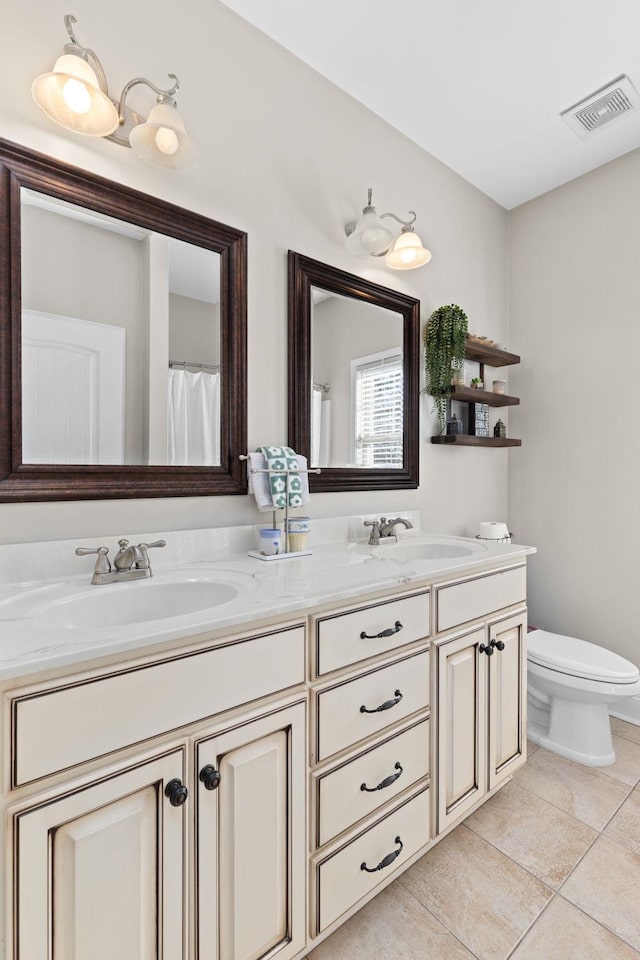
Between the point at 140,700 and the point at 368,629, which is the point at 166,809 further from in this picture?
the point at 368,629

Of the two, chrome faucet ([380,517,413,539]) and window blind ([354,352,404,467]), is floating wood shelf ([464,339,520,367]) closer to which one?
window blind ([354,352,404,467])

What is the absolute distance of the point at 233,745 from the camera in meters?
0.91

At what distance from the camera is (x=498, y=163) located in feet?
7.47

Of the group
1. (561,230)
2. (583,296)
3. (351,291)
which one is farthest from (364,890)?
(561,230)

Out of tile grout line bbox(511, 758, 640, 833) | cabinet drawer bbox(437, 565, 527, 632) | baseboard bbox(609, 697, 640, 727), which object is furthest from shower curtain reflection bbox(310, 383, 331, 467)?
baseboard bbox(609, 697, 640, 727)

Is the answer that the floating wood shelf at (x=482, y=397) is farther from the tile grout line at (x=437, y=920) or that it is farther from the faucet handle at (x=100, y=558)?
the tile grout line at (x=437, y=920)

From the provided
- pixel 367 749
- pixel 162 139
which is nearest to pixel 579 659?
pixel 367 749

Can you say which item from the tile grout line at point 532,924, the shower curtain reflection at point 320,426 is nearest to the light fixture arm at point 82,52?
the shower curtain reflection at point 320,426

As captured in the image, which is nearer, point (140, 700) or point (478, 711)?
point (140, 700)

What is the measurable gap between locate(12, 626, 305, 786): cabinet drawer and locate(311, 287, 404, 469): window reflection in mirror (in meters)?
0.90

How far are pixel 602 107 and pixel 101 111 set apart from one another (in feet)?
6.46

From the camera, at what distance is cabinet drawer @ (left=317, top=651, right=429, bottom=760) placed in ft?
3.54

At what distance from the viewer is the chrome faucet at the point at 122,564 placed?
1.14 m

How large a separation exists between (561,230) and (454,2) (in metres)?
1.28
